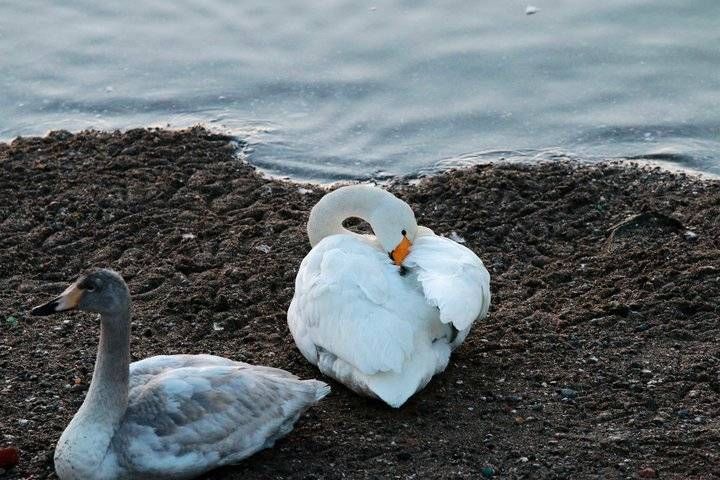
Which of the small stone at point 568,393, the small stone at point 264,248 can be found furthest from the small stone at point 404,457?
the small stone at point 264,248

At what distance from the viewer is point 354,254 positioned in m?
6.46

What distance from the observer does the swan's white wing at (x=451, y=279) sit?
599 centimetres

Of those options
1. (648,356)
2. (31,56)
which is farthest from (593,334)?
(31,56)

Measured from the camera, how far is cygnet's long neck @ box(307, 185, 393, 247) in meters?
6.98

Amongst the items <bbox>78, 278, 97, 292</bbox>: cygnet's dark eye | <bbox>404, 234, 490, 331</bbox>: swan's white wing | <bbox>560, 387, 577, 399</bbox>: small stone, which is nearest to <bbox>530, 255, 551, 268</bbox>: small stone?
<bbox>404, 234, 490, 331</bbox>: swan's white wing

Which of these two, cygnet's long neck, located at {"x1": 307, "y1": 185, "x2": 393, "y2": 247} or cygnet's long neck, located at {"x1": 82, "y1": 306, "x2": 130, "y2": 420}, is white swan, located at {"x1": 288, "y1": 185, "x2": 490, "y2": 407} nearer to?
cygnet's long neck, located at {"x1": 307, "y1": 185, "x2": 393, "y2": 247}

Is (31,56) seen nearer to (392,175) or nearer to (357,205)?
(392,175)

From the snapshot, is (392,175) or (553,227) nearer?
(553,227)

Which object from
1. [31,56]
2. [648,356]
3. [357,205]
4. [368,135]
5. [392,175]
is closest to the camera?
[648,356]

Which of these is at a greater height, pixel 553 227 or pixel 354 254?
pixel 354 254

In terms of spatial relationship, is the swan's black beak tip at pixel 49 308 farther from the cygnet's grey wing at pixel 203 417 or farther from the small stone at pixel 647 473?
the small stone at pixel 647 473

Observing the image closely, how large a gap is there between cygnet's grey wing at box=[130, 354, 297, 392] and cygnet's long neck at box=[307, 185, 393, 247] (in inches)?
51.6

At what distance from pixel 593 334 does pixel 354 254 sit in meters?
1.37

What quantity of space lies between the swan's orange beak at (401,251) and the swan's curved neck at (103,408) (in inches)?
67.7
